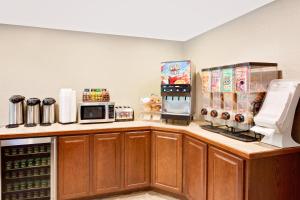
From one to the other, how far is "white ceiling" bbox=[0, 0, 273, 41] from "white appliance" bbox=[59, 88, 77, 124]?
0.98 metres

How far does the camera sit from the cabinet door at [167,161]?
2785 millimetres

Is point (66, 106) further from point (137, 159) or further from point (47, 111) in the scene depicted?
point (137, 159)

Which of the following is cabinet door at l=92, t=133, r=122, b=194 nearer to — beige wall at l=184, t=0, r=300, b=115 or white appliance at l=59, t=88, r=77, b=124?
white appliance at l=59, t=88, r=77, b=124

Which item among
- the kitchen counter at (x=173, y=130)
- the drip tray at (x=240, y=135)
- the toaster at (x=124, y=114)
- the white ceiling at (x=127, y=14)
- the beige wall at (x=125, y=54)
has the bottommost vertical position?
the kitchen counter at (x=173, y=130)

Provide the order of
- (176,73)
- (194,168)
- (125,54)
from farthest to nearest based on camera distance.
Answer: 1. (125,54)
2. (176,73)
3. (194,168)

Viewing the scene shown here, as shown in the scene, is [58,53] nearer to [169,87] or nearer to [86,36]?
[86,36]

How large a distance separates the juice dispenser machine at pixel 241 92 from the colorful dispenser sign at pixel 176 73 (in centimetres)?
46

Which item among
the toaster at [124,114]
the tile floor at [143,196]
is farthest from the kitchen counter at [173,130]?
the tile floor at [143,196]

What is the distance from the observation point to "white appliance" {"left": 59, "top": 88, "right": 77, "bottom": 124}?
9.93 feet

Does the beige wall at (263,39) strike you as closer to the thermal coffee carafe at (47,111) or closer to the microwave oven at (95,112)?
the microwave oven at (95,112)

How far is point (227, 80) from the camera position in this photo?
2387 millimetres

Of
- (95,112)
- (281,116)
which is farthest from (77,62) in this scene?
(281,116)

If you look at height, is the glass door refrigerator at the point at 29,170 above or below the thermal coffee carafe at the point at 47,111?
below

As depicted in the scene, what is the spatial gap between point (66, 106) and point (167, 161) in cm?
162
